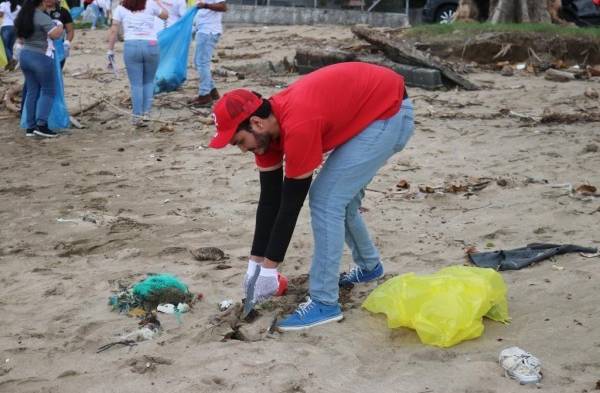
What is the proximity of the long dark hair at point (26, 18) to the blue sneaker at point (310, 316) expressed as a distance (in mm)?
5187

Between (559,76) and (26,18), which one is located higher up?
(26,18)

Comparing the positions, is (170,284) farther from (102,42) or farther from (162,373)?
(102,42)

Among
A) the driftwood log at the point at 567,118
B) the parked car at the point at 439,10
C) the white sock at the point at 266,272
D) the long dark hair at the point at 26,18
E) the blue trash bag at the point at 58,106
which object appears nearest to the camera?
the white sock at the point at 266,272

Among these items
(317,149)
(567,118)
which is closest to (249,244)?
(317,149)

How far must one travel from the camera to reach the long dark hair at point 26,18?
7484mm

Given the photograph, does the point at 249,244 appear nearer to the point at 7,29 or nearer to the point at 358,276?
the point at 358,276

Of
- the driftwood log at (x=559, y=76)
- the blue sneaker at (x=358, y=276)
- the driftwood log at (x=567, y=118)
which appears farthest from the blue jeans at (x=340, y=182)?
the driftwood log at (x=559, y=76)

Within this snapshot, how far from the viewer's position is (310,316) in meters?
3.55

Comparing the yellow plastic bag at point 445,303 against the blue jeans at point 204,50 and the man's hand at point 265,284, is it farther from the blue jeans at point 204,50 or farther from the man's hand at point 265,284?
the blue jeans at point 204,50

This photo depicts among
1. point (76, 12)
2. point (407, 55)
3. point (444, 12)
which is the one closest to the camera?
point (407, 55)

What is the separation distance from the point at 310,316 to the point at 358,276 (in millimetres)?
535

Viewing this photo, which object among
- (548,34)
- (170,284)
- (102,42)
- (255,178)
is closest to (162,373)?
(170,284)

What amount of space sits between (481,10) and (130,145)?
10.3 metres

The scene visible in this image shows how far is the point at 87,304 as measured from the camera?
3.94 meters
